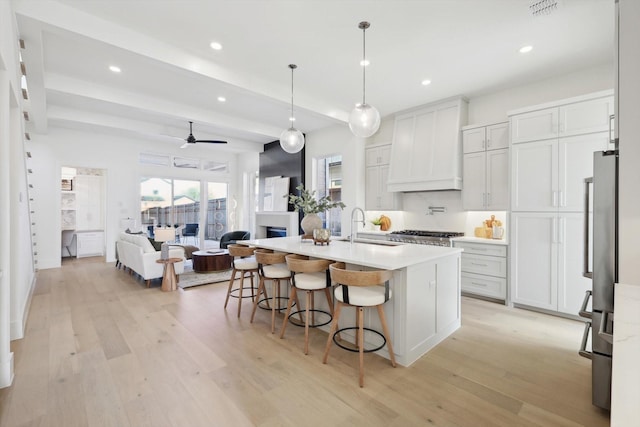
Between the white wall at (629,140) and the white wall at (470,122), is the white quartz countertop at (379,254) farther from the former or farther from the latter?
the white wall at (470,122)

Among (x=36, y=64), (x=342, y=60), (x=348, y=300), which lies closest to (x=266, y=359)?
(x=348, y=300)

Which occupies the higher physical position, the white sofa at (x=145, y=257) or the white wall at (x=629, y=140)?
the white wall at (x=629, y=140)

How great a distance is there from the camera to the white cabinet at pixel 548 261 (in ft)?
11.6

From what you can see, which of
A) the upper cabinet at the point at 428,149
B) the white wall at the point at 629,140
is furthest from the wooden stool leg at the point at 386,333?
the upper cabinet at the point at 428,149

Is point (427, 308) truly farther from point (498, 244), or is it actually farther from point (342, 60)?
point (342, 60)

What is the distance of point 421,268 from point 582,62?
3616 mm

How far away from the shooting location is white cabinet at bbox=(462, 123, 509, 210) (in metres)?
4.27

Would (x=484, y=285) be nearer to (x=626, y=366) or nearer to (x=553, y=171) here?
(x=553, y=171)

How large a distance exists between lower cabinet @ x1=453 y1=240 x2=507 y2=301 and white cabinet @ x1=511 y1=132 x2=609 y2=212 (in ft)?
2.20

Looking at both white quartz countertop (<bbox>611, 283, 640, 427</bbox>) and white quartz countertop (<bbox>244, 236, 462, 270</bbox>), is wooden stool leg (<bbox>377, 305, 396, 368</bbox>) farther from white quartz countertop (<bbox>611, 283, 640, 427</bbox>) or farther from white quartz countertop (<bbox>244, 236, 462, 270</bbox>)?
white quartz countertop (<bbox>611, 283, 640, 427</bbox>)

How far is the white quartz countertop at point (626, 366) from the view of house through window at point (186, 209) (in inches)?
343

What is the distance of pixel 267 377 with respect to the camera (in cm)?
230

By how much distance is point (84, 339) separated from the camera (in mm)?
2980

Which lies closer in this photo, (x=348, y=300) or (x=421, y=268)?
(x=348, y=300)
